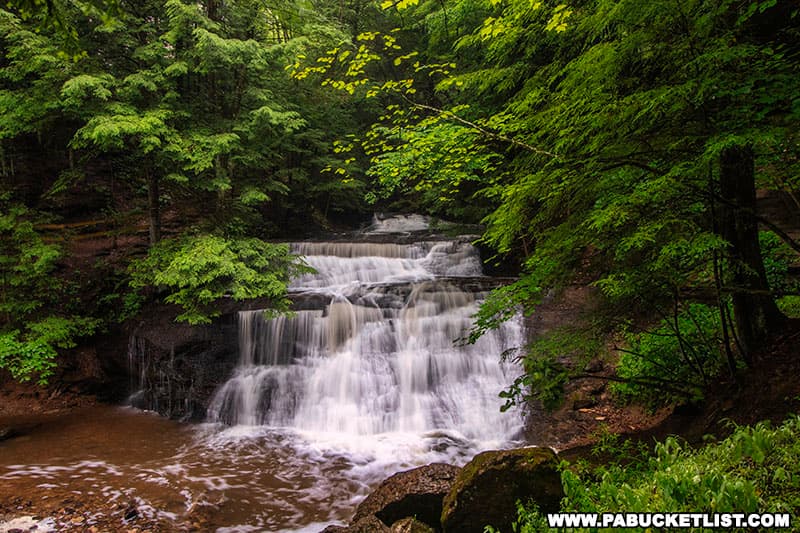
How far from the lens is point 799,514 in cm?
180

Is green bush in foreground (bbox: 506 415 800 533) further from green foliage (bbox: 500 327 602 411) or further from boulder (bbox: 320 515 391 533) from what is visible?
boulder (bbox: 320 515 391 533)

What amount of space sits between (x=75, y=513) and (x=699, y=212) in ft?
25.0

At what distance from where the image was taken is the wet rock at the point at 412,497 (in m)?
4.42

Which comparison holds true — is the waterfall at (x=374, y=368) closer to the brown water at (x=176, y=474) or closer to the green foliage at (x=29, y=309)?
the brown water at (x=176, y=474)

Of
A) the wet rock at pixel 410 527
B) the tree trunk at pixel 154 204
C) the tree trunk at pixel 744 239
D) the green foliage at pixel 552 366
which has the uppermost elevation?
the tree trunk at pixel 154 204

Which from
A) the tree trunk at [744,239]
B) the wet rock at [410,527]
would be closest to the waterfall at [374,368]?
the wet rock at [410,527]

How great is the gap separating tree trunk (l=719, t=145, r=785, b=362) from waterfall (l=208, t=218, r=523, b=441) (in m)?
4.55

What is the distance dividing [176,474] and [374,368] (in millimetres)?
4023

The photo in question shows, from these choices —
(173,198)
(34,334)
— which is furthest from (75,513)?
(173,198)

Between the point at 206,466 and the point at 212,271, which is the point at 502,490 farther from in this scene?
the point at 212,271

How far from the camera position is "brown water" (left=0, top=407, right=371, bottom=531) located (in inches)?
213

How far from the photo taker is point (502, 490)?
3.82m

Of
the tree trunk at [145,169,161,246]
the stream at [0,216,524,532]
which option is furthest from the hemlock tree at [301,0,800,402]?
the tree trunk at [145,169,161,246]

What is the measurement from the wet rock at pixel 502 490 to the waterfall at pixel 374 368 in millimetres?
3702
